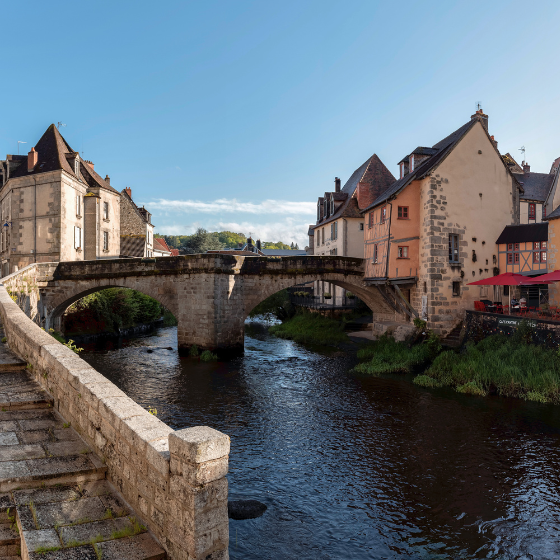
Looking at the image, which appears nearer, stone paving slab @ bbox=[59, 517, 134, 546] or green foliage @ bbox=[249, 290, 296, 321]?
stone paving slab @ bbox=[59, 517, 134, 546]

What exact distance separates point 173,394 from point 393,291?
11.3 metres

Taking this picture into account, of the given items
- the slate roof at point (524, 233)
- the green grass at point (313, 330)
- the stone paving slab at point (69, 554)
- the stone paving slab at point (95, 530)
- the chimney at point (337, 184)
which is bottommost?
the green grass at point (313, 330)

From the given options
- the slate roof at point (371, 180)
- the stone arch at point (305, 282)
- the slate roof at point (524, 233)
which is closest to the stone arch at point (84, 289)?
the stone arch at point (305, 282)

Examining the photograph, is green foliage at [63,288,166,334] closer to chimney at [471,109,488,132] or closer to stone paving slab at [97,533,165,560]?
chimney at [471,109,488,132]

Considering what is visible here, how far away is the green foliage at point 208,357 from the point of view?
18.5m

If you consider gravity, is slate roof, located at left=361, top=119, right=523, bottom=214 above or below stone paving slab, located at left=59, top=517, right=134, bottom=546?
above

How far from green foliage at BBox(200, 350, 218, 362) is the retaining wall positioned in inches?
534

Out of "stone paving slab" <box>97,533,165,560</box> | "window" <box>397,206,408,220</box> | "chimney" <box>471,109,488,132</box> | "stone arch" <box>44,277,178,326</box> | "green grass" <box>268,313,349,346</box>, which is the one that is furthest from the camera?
"green grass" <box>268,313,349,346</box>

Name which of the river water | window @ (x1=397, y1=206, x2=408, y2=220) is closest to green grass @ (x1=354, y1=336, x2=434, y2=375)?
the river water

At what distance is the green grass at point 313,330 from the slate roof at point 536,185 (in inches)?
560

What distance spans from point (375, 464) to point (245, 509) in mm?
2858

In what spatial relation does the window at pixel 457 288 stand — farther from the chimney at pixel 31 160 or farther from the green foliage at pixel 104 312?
the chimney at pixel 31 160

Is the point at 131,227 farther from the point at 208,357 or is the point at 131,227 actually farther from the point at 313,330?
the point at 208,357

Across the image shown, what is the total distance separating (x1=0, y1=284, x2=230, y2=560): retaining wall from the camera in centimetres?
301
